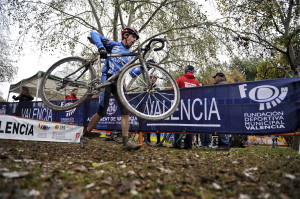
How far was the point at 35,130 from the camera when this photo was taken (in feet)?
18.8

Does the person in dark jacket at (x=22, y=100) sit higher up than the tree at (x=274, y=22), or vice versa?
the tree at (x=274, y=22)

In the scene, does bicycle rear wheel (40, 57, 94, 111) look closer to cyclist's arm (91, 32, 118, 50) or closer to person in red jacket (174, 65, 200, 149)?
cyclist's arm (91, 32, 118, 50)

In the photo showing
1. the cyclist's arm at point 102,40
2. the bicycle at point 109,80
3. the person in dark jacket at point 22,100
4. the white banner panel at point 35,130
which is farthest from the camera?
the person in dark jacket at point 22,100

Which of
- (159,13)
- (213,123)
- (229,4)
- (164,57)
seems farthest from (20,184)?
(164,57)

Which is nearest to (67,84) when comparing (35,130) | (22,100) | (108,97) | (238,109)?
(108,97)

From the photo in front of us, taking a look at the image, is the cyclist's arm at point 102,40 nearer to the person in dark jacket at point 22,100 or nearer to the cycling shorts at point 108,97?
the cycling shorts at point 108,97

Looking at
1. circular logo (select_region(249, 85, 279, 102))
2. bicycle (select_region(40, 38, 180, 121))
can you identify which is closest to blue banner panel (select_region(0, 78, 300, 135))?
circular logo (select_region(249, 85, 279, 102))

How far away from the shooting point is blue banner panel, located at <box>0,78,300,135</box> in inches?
164

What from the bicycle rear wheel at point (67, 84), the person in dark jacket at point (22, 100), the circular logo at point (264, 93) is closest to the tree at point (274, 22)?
the circular logo at point (264, 93)

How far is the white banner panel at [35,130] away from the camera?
523cm

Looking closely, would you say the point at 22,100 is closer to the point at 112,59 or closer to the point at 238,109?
the point at 112,59

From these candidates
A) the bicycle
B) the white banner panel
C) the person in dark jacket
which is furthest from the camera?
the person in dark jacket

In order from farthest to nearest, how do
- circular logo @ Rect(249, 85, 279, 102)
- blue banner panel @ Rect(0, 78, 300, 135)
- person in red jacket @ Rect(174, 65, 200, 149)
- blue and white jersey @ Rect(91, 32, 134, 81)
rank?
person in red jacket @ Rect(174, 65, 200, 149)
circular logo @ Rect(249, 85, 279, 102)
blue banner panel @ Rect(0, 78, 300, 135)
blue and white jersey @ Rect(91, 32, 134, 81)

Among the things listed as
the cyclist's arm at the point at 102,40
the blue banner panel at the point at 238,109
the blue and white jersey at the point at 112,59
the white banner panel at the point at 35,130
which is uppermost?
the cyclist's arm at the point at 102,40
